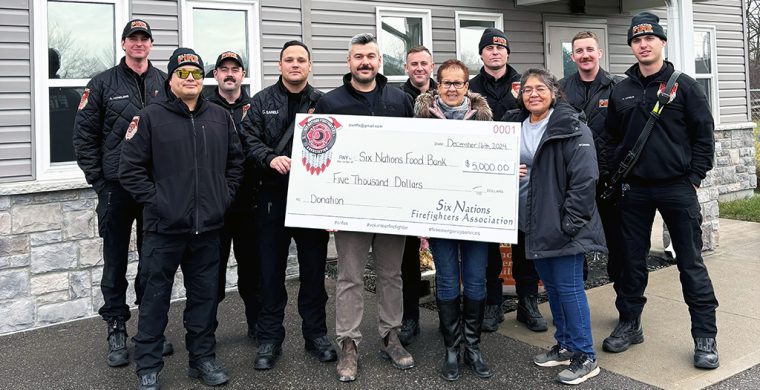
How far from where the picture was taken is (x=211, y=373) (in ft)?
12.1

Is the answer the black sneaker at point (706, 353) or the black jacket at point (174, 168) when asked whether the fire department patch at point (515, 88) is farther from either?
the black jacket at point (174, 168)

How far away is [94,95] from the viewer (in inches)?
157

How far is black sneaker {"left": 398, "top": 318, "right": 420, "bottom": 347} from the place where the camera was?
4.27 meters

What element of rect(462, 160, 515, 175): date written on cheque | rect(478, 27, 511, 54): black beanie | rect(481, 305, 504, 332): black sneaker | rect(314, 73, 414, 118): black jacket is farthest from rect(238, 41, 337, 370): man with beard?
rect(478, 27, 511, 54): black beanie

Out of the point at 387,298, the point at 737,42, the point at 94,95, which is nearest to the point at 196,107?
the point at 94,95

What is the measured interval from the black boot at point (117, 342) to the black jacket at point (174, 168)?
1.05 meters

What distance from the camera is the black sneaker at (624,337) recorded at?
13.3 ft

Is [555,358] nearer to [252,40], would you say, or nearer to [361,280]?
[361,280]

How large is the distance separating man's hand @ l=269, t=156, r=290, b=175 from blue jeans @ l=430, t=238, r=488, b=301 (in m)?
0.99

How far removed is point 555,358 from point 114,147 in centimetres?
316

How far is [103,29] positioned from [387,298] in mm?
3717

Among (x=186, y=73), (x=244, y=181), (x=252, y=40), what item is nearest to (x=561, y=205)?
(x=244, y=181)

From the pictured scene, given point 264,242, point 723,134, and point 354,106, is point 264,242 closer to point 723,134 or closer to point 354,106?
point 354,106

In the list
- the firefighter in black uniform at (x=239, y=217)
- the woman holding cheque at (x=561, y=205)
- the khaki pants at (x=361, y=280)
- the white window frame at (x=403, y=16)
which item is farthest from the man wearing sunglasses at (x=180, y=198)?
the white window frame at (x=403, y=16)
